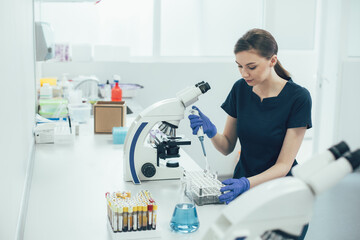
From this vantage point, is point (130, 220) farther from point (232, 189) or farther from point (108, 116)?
point (108, 116)

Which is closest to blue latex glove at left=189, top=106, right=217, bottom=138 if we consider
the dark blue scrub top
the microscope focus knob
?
the dark blue scrub top

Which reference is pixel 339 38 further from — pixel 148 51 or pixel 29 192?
pixel 29 192

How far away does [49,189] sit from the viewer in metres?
1.79

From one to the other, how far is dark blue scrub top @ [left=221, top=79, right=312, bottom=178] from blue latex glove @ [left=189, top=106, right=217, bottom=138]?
0.15 m

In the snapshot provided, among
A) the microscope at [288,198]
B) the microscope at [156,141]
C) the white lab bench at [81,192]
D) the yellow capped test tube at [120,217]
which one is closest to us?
the microscope at [288,198]

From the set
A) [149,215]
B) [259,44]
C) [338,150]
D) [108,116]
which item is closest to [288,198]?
[338,150]

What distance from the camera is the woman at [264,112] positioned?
75.7 inches

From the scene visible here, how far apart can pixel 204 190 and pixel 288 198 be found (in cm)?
92

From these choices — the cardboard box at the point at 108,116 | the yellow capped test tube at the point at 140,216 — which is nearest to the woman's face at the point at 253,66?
the yellow capped test tube at the point at 140,216

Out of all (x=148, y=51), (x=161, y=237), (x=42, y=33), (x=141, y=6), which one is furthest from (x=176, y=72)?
(x=161, y=237)

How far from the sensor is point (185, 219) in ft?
4.52

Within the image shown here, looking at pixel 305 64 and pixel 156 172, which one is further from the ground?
pixel 305 64

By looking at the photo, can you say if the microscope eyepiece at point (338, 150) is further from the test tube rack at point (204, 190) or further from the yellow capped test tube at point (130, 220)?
the test tube rack at point (204, 190)

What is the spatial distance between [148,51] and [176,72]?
381 millimetres
